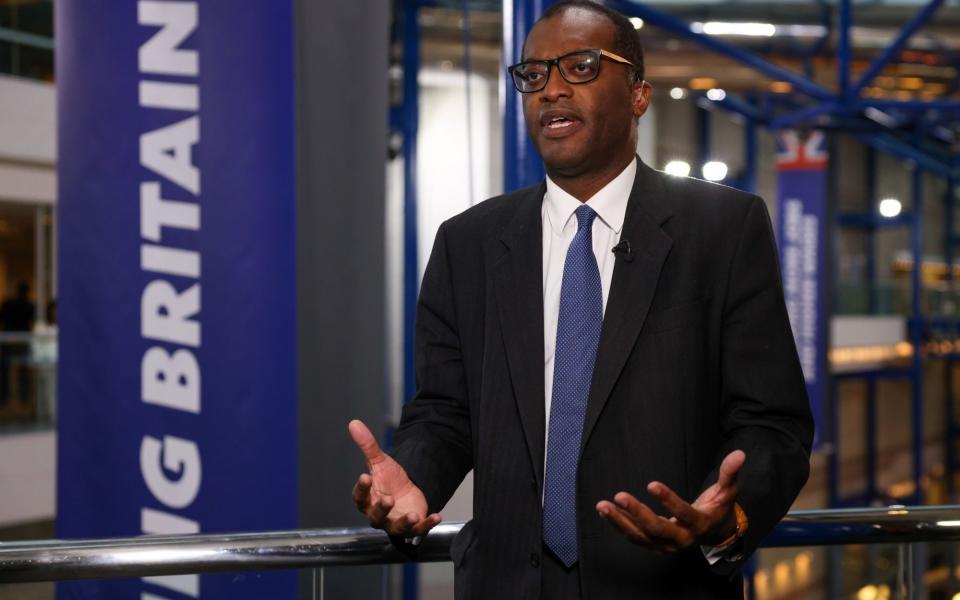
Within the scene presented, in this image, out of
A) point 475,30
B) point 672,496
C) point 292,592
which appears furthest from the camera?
point 475,30

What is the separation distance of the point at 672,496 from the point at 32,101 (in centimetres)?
1256

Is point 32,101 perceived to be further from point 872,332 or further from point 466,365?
point 872,332

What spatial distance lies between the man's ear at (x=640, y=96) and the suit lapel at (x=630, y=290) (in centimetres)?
15

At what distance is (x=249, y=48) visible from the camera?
9.77 ft

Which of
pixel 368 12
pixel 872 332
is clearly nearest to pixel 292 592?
pixel 368 12

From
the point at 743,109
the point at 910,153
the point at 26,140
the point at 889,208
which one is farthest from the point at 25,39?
the point at 889,208

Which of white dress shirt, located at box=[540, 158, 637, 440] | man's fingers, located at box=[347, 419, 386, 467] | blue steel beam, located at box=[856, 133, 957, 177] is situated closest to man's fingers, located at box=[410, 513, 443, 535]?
man's fingers, located at box=[347, 419, 386, 467]

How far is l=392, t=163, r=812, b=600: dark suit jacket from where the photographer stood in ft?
5.43

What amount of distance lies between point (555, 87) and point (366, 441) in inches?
23.9

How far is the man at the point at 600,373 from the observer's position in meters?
1.66

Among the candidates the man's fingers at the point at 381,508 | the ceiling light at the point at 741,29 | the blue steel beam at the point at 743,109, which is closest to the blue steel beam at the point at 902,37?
the ceiling light at the point at 741,29

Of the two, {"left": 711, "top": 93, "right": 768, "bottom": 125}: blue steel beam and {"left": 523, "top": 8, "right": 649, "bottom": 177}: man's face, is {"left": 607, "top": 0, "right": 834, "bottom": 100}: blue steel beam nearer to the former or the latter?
{"left": 711, "top": 93, "right": 768, "bottom": 125}: blue steel beam

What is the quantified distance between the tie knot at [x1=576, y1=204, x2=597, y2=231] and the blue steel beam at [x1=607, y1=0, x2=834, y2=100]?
5.58m

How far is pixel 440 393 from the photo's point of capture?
1.86m
